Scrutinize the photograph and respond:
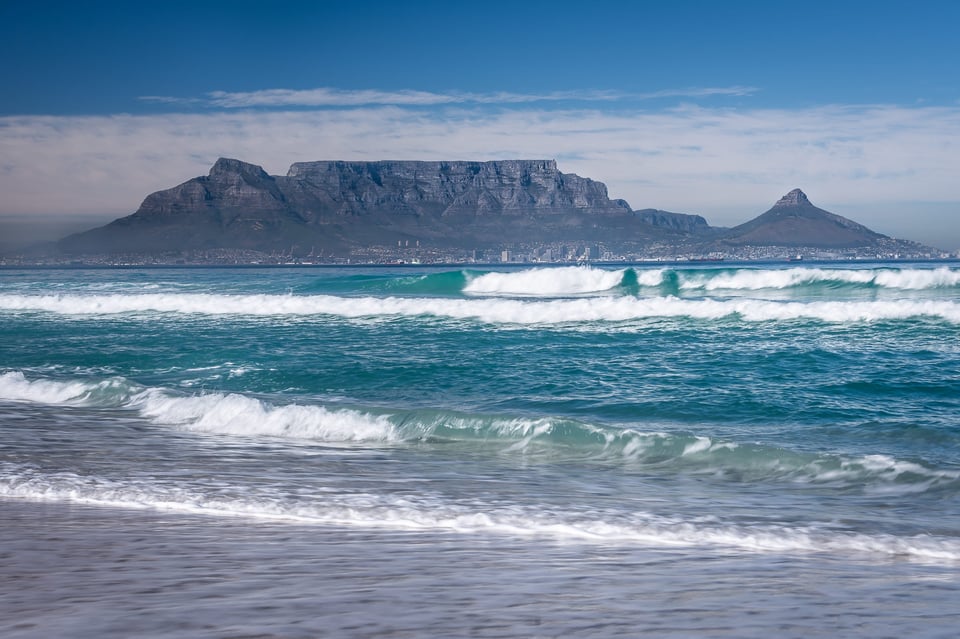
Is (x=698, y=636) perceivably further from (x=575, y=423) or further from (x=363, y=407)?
(x=363, y=407)

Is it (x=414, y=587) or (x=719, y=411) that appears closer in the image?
(x=414, y=587)

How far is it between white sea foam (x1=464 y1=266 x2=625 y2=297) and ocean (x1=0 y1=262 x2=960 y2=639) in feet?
99.7

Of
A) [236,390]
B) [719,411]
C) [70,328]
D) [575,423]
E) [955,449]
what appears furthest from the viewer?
[70,328]

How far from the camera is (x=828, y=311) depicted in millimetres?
22266

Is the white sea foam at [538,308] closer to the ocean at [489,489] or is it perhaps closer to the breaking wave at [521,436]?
the ocean at [489,489]

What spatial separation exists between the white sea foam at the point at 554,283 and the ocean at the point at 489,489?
30.4 meters

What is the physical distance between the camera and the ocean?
4094mm

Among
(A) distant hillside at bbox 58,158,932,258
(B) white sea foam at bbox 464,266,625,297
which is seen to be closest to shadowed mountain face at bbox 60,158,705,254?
(A) distant hillside at bbox 58,158,932,258

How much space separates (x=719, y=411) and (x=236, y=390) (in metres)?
7.17

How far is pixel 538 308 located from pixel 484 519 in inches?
747

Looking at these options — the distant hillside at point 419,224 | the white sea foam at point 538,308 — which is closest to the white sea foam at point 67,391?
the white sea foam at point 538,308

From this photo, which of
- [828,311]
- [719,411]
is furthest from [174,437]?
[828,311]

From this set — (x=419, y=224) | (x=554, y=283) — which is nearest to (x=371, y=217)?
(x=419, y=224)

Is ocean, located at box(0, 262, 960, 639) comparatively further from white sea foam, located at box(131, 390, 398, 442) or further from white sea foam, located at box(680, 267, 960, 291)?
white sea foam, located at box(680, 267, 960, 291)
